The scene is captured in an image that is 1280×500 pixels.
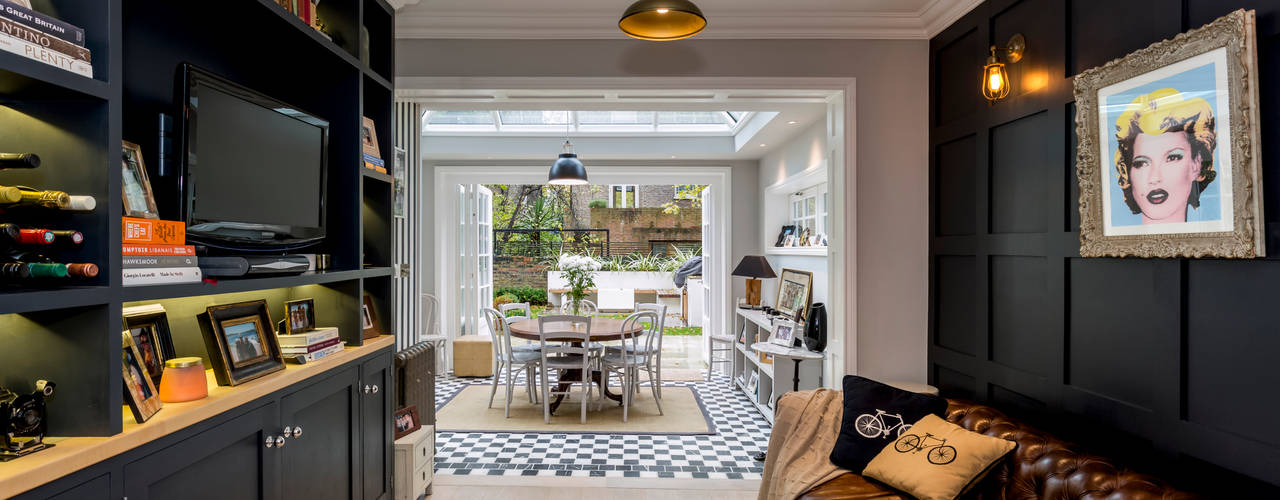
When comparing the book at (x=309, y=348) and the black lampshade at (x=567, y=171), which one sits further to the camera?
the black lampshade at (x=567, y=171)

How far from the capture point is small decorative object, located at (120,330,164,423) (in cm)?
137

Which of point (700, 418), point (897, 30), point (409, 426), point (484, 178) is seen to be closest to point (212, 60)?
point (409, 426)

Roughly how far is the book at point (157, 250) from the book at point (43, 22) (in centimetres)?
44

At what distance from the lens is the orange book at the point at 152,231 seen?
1.36 m

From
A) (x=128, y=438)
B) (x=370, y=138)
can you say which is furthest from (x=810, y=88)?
(x=128, y=438)

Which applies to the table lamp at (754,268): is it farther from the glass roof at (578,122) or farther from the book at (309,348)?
the book at (309,348)

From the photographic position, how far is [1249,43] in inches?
60.9

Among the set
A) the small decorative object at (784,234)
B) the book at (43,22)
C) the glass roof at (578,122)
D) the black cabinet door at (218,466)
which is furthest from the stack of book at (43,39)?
the small decorative object at (784,234)

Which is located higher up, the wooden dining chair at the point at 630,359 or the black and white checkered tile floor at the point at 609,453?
the wooden dining chair at the point at 630,359

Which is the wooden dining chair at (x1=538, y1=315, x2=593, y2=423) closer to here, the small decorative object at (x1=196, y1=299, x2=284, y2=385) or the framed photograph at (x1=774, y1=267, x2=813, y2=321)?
the framed photograph at (x1=774, y1=267, x2=813, y2=321)

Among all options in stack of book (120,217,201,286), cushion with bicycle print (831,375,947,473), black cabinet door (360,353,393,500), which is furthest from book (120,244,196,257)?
cushion with bicycle print (831,375,947,473)

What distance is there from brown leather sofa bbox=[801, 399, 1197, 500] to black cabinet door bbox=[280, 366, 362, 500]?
1753 millimetres

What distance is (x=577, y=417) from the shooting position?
464 cm

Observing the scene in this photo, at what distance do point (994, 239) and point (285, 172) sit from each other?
2.82 metres
